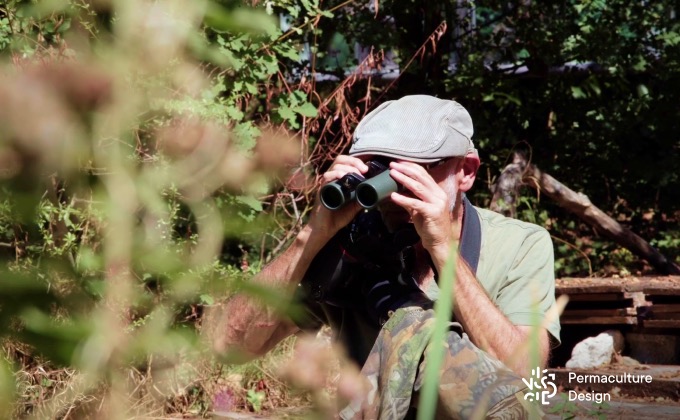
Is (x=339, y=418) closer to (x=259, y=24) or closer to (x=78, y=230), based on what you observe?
(x=259, y=24)

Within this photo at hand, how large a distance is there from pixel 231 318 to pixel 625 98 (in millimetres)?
5198

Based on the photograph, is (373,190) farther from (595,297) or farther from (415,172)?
(595,297)

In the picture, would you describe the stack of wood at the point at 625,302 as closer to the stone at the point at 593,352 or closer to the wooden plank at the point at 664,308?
the wooden plank at the point at 664,308

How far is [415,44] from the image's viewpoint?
21.8 feet

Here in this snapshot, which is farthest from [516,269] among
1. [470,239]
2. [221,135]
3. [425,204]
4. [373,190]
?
[221,135]

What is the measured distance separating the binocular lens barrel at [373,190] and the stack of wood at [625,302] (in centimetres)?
335

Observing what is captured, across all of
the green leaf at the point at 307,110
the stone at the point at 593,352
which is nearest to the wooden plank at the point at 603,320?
the stone at the point at 593,352

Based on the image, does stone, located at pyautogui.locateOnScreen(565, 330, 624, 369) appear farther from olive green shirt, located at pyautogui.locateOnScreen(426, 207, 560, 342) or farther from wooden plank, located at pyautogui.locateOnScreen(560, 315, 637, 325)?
olive green shirt, located at pyautogui.locateOnScreen(426, 207, 560, 342)

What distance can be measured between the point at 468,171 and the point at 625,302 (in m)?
3.09

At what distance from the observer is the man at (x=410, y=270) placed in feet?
7.01

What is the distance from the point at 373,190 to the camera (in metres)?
2.24

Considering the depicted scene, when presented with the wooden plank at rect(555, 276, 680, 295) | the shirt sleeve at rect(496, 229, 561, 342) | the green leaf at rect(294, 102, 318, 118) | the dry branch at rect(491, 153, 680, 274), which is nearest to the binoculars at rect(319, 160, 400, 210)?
the shirt sleeve at rect(496, 229, 561, 342)

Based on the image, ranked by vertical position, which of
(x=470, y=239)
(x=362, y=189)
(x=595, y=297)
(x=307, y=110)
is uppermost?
(x=362, y=189)

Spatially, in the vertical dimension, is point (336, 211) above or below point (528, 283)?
above
